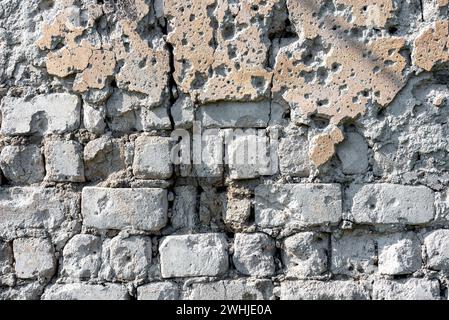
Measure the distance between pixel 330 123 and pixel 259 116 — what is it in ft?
1.21

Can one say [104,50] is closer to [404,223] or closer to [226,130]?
[226,130]

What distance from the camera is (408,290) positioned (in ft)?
10.3

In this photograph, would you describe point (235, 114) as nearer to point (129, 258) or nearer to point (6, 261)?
point (129, 258)

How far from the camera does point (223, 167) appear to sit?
323 centimetres

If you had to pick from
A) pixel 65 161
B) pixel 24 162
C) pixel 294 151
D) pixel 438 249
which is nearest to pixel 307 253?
pixel 294 151

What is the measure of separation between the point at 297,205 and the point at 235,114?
0.58 m

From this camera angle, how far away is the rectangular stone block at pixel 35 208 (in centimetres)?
329

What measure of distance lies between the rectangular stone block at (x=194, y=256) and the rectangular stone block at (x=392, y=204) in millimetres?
725

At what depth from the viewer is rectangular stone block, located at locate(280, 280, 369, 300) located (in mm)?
3145

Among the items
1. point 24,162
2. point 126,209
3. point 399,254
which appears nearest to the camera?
point 399,254

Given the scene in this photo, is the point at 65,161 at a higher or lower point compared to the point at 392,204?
higher

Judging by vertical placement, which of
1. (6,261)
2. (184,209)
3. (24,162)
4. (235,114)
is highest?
(235,114)

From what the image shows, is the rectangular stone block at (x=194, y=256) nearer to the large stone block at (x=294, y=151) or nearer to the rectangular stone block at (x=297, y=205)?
the rectangular stone block at (x=297, y=205)
